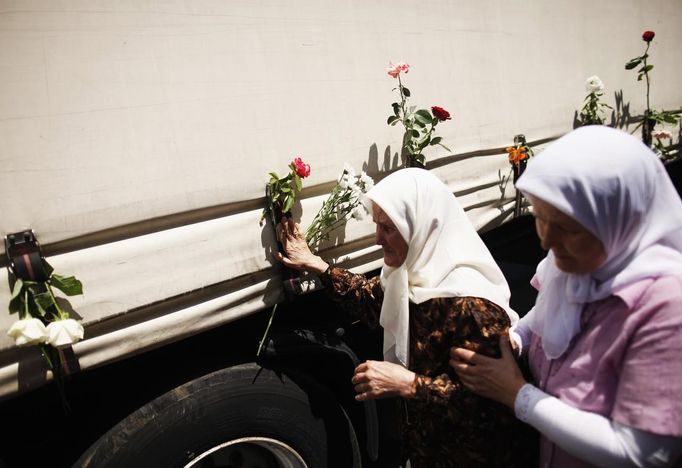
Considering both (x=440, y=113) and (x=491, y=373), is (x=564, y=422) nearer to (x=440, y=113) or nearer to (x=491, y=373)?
(x=491, y=373)

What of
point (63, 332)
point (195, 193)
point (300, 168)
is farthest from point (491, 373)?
point (63, 332)

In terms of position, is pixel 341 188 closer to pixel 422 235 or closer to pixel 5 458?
pixel 422 235

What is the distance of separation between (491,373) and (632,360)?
386mm

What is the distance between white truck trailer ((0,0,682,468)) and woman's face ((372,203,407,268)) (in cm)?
40

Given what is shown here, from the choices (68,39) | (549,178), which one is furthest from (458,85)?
(68,39)

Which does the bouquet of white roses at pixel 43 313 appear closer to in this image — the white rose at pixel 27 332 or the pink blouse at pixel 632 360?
the white rose at pixel 27 332

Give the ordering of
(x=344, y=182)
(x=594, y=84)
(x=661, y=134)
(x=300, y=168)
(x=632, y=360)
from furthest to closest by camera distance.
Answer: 1. (x=661, y=134)
2. (x=594, y=84)
3. (x=344, y=182)
4. (x=300, y=168)
5. (x=632, y=360)

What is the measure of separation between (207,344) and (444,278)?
1001 millimetres

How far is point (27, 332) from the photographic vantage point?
118 cm

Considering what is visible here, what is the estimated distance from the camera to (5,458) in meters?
1.43

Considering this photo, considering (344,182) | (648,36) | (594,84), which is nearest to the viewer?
(344,182)

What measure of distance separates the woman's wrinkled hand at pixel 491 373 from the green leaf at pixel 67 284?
1167mm

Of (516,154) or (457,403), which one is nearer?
(457,403)

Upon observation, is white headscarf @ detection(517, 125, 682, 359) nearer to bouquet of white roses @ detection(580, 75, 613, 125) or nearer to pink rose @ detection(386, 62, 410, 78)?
pink rose @ detection(386, 62, 410, 78)
